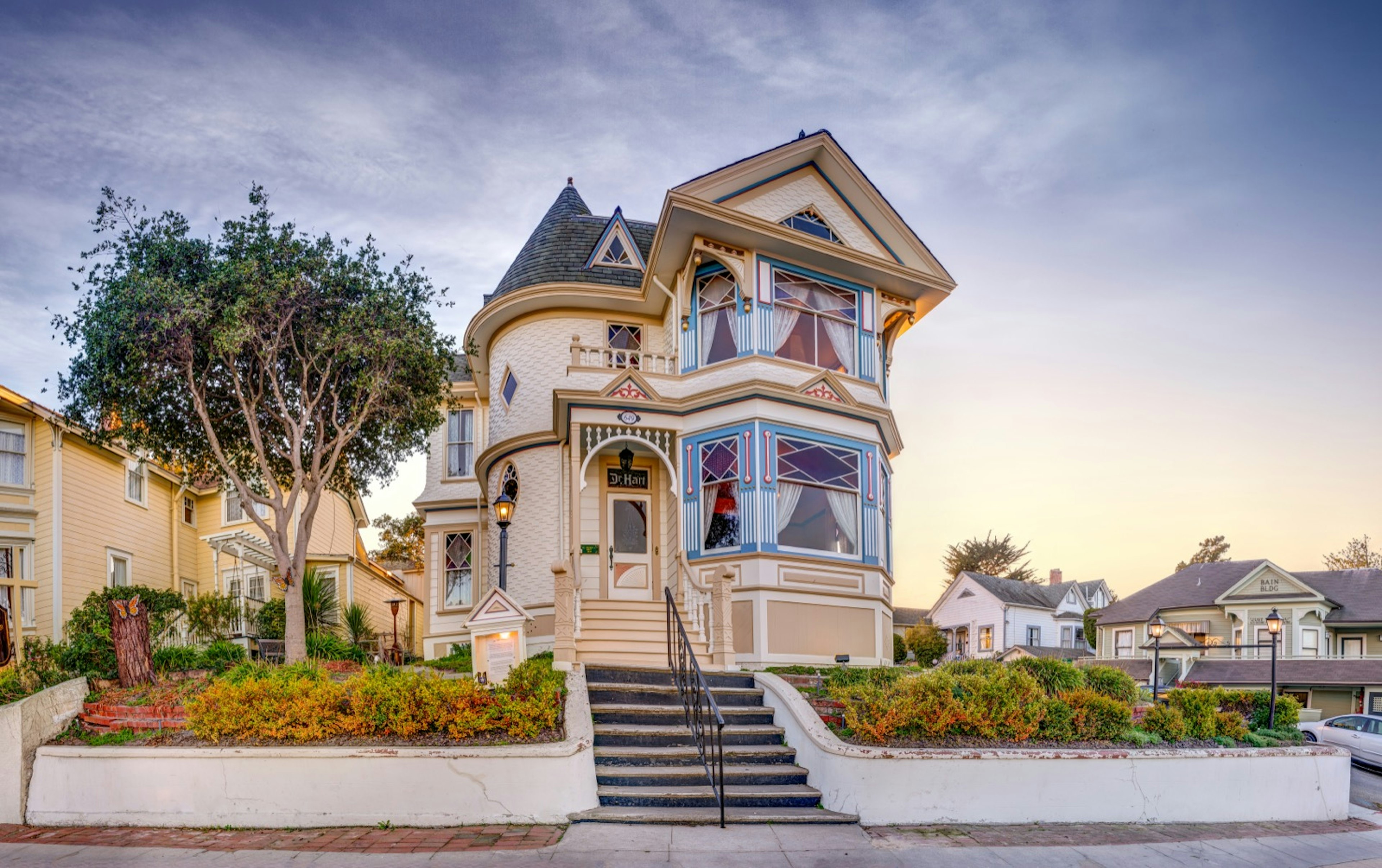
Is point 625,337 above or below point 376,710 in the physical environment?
above

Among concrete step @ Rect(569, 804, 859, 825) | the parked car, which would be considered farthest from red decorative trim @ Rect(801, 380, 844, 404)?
the parked car

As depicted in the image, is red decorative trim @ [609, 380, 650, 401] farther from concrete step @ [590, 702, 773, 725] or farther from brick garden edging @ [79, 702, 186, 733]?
brick garden edging @ [79, 702, 186, 733]

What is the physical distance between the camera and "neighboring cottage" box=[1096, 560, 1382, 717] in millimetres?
35469

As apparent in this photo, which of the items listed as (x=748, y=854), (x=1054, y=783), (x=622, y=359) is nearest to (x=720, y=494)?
(x=622, y=359)

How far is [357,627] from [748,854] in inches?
703

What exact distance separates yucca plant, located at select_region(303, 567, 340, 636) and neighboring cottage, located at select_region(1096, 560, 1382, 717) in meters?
28.8

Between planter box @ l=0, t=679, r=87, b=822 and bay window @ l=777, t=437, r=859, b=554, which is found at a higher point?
bay window @ l=777, t=437, r=859, b=554

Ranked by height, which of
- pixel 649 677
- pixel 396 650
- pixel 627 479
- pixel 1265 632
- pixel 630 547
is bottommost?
pixel 1265 632

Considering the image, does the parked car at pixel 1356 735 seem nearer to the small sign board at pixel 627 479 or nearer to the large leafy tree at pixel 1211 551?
the small sign board at pixel 627 479

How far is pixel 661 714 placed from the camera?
35.4 feet

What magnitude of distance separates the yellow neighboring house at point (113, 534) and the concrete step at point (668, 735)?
13253 mm

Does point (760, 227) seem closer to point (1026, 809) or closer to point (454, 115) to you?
point (454, 115)

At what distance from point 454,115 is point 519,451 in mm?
6227

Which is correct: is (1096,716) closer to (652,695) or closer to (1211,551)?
(652,695)
